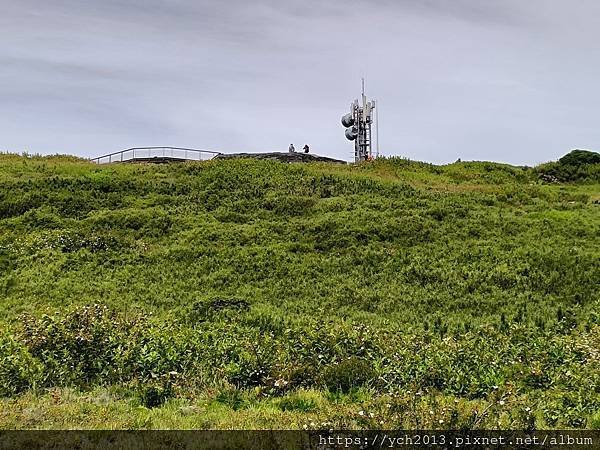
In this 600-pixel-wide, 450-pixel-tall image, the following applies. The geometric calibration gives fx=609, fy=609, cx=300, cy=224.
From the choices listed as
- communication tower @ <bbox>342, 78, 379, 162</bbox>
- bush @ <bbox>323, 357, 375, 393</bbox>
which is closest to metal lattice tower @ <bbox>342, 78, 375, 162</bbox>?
communication tower @ <bbox>342, 78, 379, 162</bbox>

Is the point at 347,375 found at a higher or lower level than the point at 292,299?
lower

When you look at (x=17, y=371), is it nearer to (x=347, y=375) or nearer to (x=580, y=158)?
(x=347, y=375)

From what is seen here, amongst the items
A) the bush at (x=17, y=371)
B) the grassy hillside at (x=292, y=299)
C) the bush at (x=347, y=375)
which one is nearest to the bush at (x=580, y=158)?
the grassy hillside at (x=292, y=299)

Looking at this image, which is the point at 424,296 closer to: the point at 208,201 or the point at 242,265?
the point at 242,265

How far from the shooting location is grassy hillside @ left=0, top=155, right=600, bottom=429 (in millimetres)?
6773

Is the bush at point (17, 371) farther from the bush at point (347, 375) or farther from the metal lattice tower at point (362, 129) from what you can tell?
the metal lattice tower at point (362, 129)

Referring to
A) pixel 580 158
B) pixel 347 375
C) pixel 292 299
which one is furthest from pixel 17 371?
pixel 580 158

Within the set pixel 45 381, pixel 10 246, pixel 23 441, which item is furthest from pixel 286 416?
pixel 10 246

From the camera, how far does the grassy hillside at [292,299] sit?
22.2 feet

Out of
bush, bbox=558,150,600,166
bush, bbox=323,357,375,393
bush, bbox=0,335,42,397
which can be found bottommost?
bush, bbox=323,357,375,393

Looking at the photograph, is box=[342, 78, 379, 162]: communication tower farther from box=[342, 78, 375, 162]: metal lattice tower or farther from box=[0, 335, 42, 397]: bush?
box=[0, 335, 42, 397]: bush

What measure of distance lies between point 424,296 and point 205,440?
30.5 feet

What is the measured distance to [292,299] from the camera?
46.3ft

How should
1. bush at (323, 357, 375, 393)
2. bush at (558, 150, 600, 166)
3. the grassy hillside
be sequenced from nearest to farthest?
the grassy hillside < bush at (323, 357, 375, 393) < bush at (558, 150, 600, 166)
